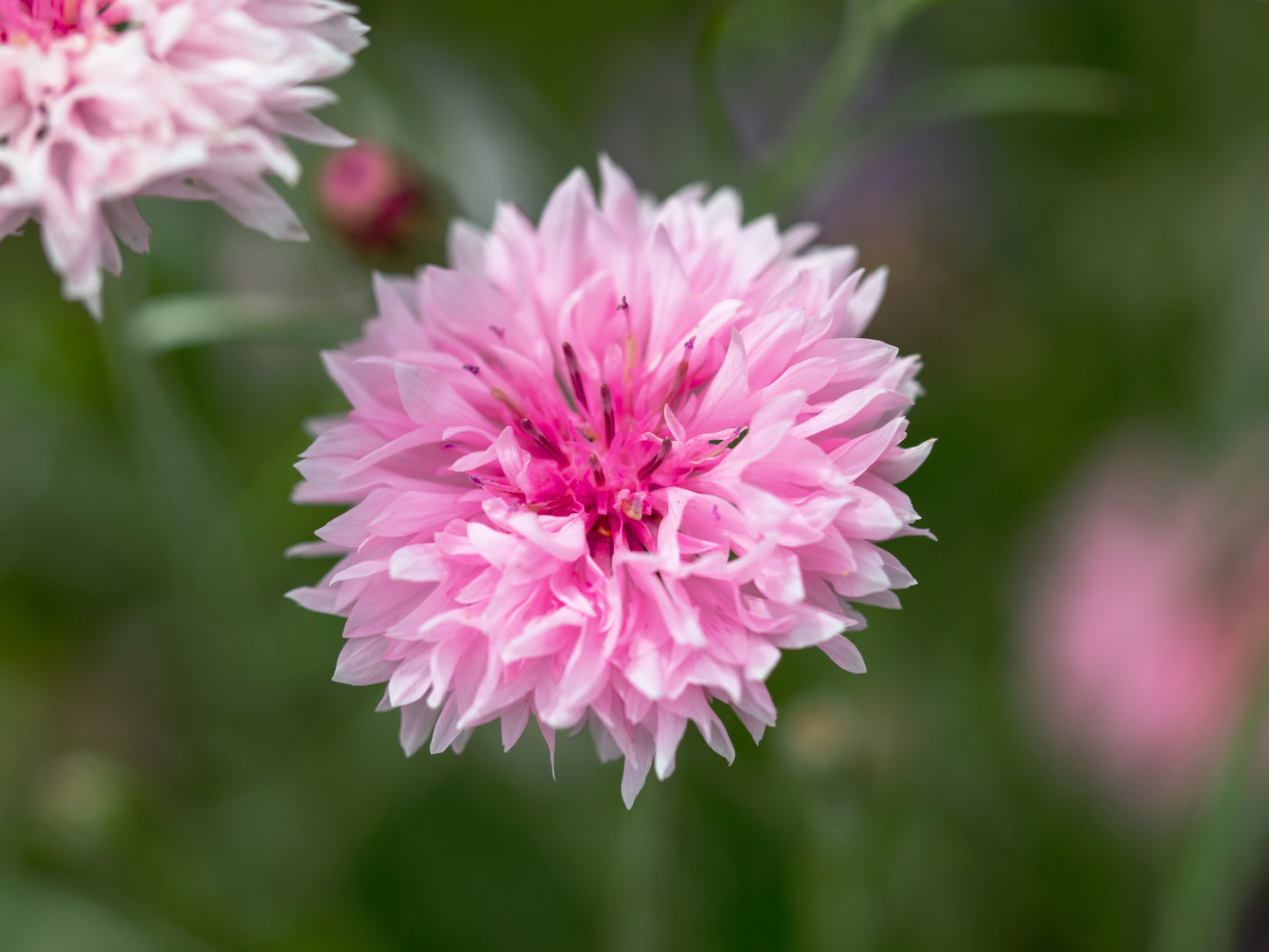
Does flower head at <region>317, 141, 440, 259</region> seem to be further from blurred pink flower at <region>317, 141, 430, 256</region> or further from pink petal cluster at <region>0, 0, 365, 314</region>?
pink petal cluster at <region>0, 0, 365, 314</region>

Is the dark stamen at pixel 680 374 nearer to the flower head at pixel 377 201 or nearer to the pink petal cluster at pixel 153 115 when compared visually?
the pink petal cluster at pixel 153 115

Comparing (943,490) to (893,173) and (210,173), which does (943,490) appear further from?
(210,173)

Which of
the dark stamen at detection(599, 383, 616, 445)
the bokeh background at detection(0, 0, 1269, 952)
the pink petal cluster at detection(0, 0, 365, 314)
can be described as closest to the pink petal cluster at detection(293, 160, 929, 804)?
the dark stamen at detection(599, 383, 616, 445)

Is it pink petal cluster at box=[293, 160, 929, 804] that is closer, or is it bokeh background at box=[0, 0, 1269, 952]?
pink petal cluster at box=[293, 160, 929, 804]

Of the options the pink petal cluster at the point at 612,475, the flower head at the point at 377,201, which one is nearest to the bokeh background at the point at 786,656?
the flower head at the point at 377,201

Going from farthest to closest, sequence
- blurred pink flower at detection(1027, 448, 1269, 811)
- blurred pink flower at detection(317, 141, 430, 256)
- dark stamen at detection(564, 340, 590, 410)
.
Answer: blurred pink flower at detection(1027, 448, 1269, 811), blurred pink flower at detection(317, 141, 430, 256), dark stamen at detection(564, 340, 590, 410)

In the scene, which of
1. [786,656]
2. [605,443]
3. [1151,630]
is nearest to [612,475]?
[605,443]

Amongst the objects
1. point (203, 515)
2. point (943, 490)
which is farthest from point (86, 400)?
point (943, 490)
